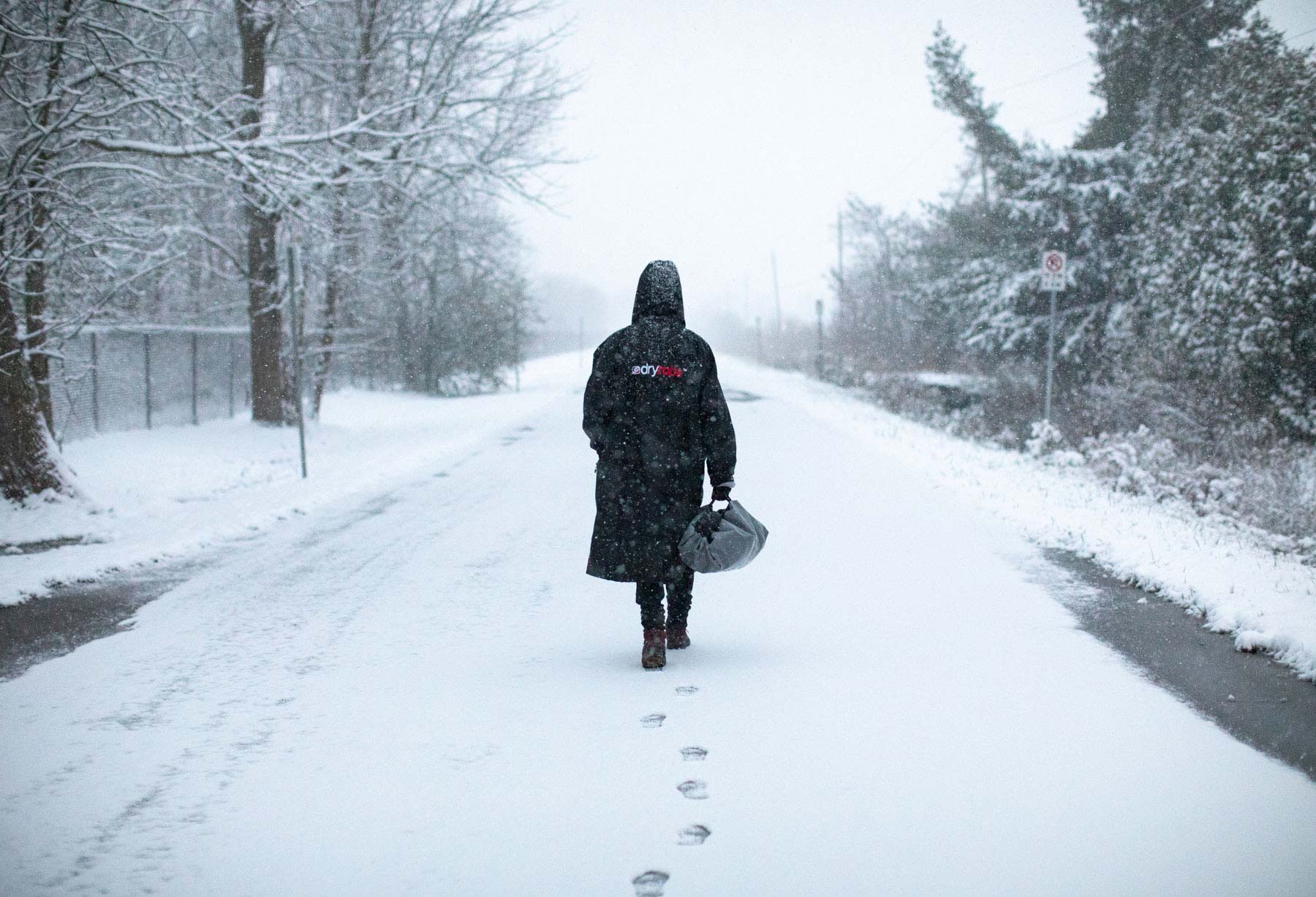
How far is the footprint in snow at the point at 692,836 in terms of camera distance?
301 cm

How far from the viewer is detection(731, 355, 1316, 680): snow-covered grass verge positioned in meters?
5.25

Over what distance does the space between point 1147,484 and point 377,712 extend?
975cm

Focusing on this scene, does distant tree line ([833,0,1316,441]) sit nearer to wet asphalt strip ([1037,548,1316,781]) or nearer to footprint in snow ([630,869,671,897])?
wet asphalt strip ([1037,548,1316,781])

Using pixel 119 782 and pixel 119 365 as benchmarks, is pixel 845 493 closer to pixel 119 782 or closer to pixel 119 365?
pixel 119 782

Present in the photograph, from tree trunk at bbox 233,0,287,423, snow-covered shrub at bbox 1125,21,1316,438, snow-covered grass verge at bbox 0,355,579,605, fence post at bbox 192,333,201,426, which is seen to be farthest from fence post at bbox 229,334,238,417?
snow-covered shrub at bbox 1125,21,1316,438

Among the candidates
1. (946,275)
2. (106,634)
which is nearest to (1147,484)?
(106,634)

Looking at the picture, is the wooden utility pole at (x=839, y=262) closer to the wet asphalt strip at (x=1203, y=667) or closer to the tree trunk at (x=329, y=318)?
the tree trunk at (x=329, y=318)

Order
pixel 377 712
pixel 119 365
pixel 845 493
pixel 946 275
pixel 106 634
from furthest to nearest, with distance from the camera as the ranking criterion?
pixel 946 275 → pixel 119 365 → pixel 845 493 → pixel 106 634 → pixel 377 712

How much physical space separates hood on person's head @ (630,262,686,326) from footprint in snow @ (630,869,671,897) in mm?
2676

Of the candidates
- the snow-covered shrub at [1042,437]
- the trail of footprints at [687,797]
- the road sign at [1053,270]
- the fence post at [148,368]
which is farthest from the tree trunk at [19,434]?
the road sign at [1053,270]

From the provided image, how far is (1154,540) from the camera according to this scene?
7570mm

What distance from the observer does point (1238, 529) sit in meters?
8.70

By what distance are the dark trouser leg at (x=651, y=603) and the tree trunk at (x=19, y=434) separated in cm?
767

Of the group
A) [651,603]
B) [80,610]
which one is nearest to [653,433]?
[651,603]
